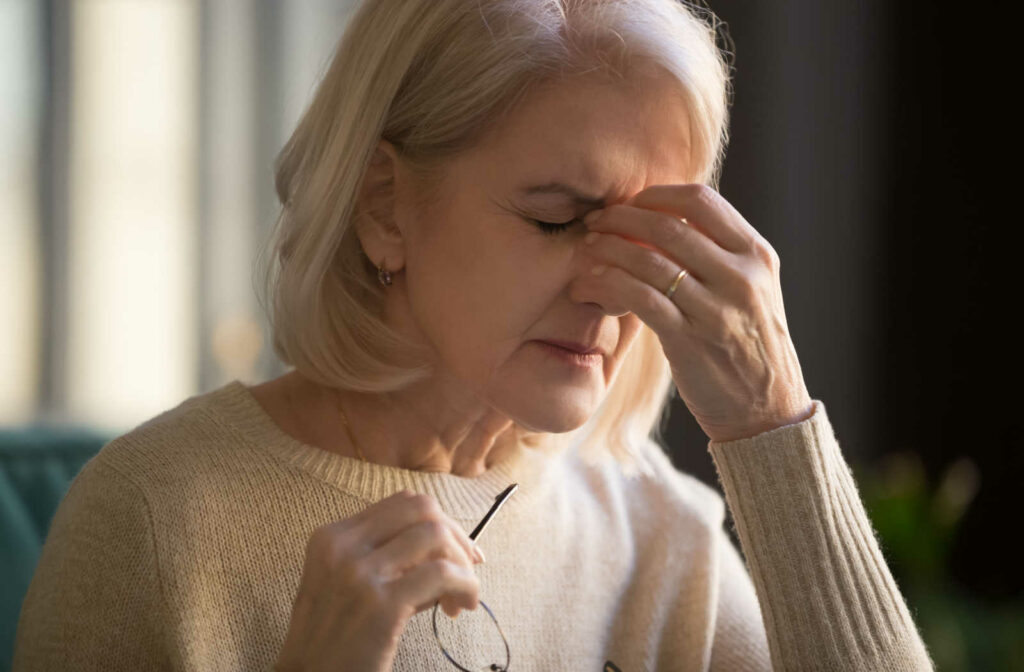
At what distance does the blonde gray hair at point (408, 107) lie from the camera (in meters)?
1.25

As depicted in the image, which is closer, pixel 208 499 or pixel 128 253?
pixel 208 499

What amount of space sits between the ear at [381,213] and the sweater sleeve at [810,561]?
0.48 metres

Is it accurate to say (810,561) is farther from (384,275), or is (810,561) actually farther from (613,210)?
(384,275)

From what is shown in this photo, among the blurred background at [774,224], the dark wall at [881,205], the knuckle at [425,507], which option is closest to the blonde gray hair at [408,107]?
the knuckle at [425,507]

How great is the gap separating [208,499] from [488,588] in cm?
38

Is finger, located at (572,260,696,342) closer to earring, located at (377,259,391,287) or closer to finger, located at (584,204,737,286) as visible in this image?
finger, located at (584,204,737,286)

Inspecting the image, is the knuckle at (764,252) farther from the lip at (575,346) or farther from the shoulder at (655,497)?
the shoulder at (655,497)

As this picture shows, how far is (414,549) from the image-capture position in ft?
3.31

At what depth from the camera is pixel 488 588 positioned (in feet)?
4.58

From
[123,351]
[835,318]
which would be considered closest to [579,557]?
[835,318]

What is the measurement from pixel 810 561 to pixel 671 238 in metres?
0.43

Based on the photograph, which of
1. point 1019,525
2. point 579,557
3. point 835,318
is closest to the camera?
point 579,557

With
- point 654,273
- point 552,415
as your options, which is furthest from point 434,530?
point 654,273

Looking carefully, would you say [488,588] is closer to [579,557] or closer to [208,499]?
[579,557]
